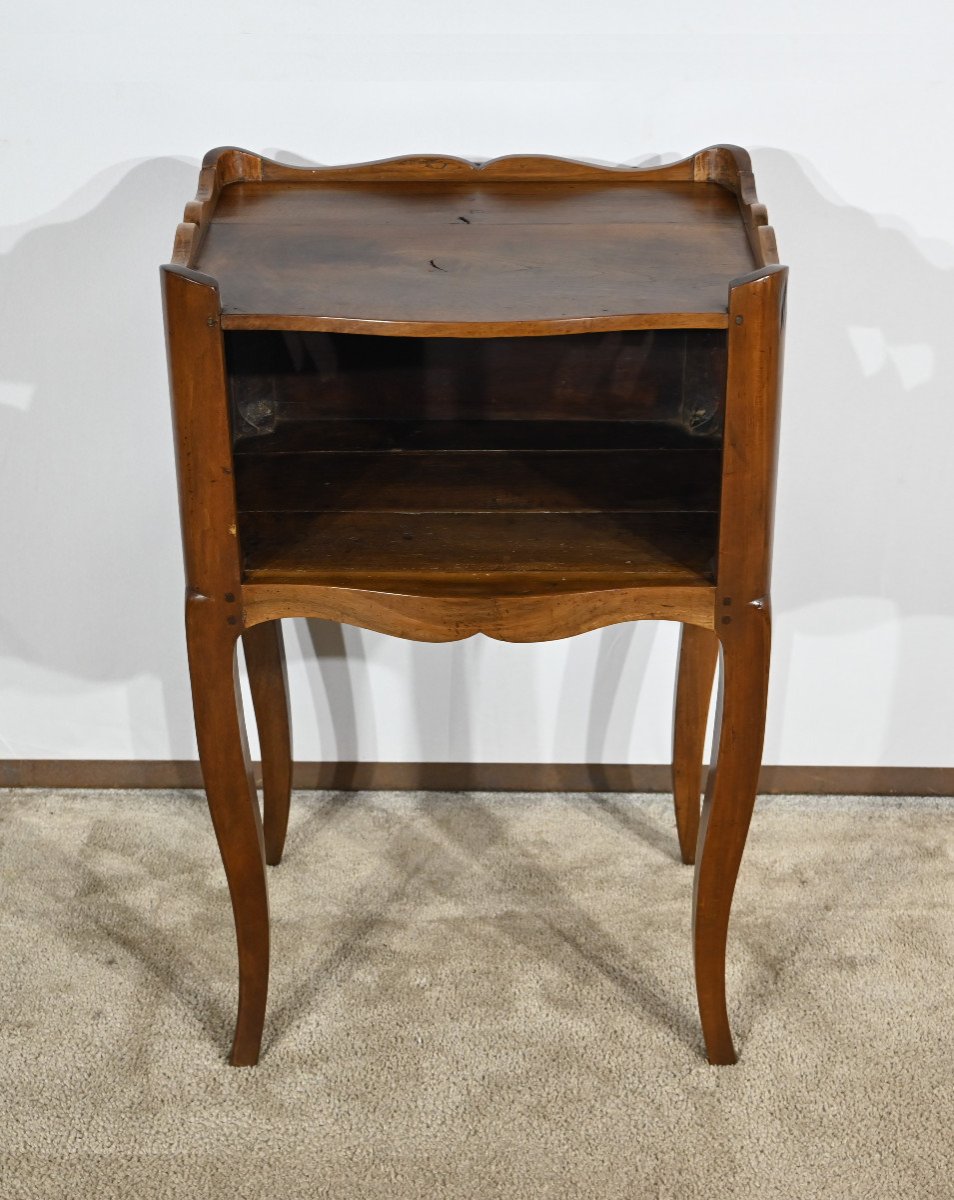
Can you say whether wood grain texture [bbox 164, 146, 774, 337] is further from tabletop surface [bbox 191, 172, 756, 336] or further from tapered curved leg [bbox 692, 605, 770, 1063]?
tapered curved leg [bbox 692, 605, 770, 1063]

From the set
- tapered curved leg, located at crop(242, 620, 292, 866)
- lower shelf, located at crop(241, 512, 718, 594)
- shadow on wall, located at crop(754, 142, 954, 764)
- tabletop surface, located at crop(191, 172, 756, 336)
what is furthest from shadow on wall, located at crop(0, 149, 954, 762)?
lower shelf, located at crop(241, 512, 718, 594)

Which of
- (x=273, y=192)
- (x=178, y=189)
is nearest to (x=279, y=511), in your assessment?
(x=273, y=192)

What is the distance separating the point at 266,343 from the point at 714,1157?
103 cm

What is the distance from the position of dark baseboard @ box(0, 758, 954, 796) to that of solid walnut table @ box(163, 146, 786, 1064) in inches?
20.4

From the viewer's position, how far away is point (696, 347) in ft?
5.14

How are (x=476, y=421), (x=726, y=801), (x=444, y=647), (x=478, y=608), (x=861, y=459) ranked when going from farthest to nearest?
(x=444, y=647) → (x=861, y=459) → (x=476, y=421) → (x=726, y=801) → (x=478, y=608)

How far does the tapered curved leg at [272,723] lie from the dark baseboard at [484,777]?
0.15 m

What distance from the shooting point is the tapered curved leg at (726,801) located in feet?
4.25

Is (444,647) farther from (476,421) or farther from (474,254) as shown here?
(474,254)

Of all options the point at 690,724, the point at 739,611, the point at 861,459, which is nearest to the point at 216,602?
the point at 739,611

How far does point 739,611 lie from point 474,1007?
0.63 meters

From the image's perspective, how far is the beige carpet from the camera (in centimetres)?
141

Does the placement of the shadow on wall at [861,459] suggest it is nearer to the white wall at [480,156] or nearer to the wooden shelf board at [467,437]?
the white wall at [480,156]

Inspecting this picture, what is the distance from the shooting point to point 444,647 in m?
1.91
